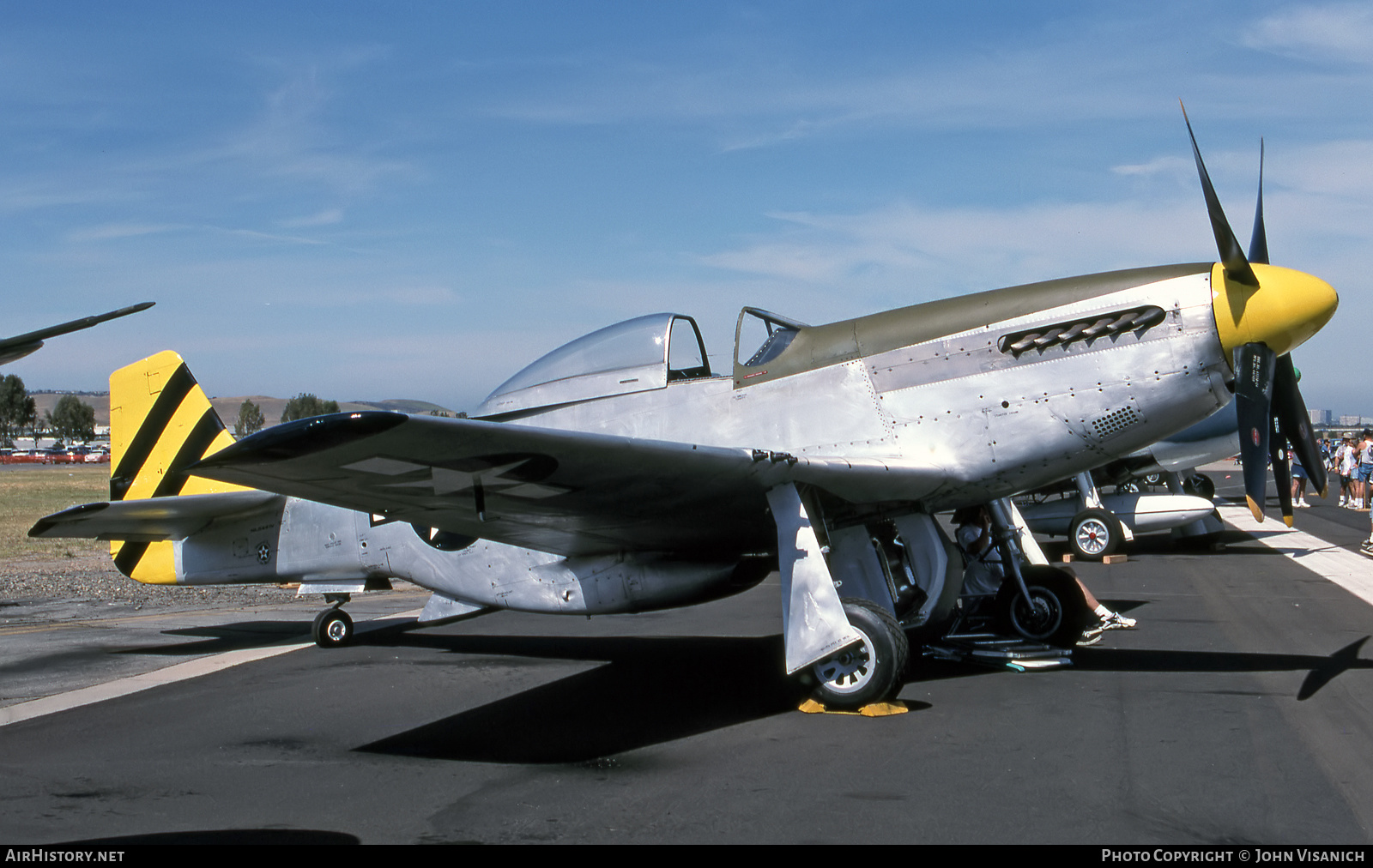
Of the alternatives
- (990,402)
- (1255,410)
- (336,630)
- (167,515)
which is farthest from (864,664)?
(167,515)

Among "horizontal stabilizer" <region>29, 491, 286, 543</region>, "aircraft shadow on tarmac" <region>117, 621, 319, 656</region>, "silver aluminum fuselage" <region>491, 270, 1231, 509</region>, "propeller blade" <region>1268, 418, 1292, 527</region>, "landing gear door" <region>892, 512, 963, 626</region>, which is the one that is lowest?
"aircraft shadow on tarmac" <region>117, 621, 319, 656</region>

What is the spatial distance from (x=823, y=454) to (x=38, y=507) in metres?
31.6

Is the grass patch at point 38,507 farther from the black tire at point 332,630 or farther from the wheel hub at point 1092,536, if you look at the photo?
the wheel hub at point 1092,536

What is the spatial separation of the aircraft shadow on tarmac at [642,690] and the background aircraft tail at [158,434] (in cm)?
252

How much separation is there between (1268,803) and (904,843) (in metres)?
1.65

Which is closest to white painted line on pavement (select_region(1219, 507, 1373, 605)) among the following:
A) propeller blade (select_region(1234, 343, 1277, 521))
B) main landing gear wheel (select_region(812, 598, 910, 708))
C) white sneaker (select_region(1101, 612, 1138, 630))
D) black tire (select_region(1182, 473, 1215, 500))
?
black tire (select_region(1182, 473, 1215, 500))

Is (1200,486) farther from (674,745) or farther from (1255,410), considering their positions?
(674,745)

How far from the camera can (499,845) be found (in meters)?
4.03

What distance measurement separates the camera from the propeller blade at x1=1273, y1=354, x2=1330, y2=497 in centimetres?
748

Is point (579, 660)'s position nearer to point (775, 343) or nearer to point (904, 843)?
point (775, 343)

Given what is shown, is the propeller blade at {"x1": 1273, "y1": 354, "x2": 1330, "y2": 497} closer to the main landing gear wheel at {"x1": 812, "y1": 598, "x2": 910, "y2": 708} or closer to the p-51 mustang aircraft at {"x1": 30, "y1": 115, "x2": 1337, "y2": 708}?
the p-51 mustang aircraft at {"x1": 30, "y1": 115, "x2": 1337, "y2": 708}

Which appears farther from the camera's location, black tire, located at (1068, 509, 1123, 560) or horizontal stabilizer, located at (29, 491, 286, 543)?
black tire, located at (1068, 509, 1123, 560)

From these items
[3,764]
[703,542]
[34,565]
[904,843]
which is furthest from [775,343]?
[34,565]

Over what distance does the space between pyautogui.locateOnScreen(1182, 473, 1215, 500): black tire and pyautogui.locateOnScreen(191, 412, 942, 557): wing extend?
58.8 feet
